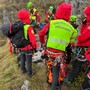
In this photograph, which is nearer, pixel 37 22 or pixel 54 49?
pixel 54 49

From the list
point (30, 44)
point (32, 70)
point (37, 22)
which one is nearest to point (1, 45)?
point (37, 22)

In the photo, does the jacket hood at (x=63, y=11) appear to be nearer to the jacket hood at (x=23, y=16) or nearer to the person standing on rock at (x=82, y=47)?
the person standing on rock at (x=82, y=47)

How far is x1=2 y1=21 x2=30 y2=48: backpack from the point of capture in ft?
26.5

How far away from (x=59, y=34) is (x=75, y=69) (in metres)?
1.71

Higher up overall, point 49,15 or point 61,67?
point 61,67

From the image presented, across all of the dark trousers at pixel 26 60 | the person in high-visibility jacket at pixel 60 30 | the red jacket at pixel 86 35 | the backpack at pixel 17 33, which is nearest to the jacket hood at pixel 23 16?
the backpack at pixel 17 33

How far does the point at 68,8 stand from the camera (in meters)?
6.78

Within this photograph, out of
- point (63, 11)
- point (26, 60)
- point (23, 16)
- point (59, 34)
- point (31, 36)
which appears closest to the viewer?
point (63, 11)

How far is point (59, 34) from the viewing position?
22.6 ft

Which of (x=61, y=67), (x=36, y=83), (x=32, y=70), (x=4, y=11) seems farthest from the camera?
(x=4, y=11)

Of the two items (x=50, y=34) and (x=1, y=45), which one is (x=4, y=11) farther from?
(x=50, y=34)

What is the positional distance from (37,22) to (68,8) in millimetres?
8994

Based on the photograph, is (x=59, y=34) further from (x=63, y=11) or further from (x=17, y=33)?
(x=17, y=33)

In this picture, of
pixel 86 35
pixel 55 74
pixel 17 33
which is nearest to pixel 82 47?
pixel 86 35
